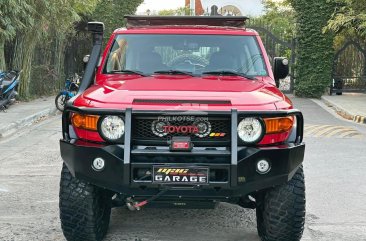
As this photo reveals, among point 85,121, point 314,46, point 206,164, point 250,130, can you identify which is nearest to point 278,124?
point 250,130

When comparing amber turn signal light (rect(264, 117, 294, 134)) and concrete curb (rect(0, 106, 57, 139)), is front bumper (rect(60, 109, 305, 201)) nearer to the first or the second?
amber turn signal light (rect(264, 117, 294, 134))

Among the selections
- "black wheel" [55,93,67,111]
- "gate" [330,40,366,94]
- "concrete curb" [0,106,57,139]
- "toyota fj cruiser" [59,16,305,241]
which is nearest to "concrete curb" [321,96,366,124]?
"gate" [330,40,366,94]

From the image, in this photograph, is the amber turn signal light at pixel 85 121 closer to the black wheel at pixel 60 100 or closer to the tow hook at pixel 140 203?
the tow hook at pixel 140 203

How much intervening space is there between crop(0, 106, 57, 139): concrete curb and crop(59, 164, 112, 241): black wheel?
6862 mm

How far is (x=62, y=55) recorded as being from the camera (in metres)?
20.5

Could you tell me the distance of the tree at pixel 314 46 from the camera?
2064 centimetres

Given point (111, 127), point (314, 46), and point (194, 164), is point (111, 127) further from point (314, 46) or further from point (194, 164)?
point (314, 46)

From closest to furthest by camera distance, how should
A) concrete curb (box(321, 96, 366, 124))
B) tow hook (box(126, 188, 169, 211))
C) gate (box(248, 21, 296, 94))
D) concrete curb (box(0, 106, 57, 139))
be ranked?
tow hook (box(126, 188, 169, 211)), concrete curb (box(0, 106, 57, 139)), concrete curb (box(321, 96, 366, 124)), gate (box(248, 21, 296, 94))

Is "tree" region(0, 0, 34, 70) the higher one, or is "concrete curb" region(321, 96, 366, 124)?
"tree" region(0, 0, 34, 70)

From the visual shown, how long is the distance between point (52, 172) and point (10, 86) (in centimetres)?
713

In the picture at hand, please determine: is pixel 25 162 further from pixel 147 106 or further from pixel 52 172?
pixel 147 106

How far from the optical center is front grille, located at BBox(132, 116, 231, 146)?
13.5 feet

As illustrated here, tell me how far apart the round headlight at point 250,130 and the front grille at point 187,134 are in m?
0.10

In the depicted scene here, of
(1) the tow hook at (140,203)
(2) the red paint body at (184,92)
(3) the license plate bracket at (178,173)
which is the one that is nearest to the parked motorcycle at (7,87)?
(2) the red paint body at (184,92)
